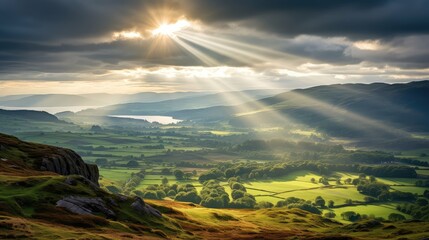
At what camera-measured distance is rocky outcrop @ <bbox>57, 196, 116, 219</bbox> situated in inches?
2836

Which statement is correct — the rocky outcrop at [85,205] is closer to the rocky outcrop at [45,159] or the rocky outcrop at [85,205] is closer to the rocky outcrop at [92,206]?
the rocky outcrop at [92,206]

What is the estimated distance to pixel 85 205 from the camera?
7550cm

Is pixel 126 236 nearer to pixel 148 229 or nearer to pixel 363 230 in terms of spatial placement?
pixel 148 229

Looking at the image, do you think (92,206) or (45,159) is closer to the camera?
(92,206)

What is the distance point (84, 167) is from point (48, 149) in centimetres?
→ 1645

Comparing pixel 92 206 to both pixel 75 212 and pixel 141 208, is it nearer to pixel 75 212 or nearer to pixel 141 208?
pixel 75 212

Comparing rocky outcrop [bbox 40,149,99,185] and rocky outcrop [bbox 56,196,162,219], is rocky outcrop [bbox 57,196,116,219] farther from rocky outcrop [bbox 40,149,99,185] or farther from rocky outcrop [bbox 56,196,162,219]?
rocky outcrop [bbox 40,149,99,185]

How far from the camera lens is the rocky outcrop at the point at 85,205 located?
72037 mm

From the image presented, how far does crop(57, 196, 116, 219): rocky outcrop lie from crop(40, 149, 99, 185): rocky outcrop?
43948mm

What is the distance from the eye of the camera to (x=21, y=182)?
248ft

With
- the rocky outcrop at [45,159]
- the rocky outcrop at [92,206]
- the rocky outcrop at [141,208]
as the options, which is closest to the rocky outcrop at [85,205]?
the rocky outcrop at [92,206]

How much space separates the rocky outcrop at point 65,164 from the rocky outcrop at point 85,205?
4395 cm

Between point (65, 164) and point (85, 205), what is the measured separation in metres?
51.0

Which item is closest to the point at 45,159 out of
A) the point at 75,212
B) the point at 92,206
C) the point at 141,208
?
the point at 141,208
